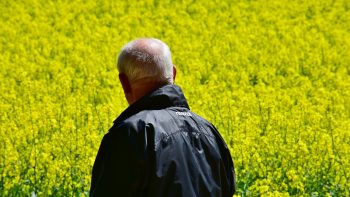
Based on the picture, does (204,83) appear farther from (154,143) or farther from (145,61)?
(154,143)

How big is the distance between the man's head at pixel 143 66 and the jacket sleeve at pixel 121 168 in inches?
10.0

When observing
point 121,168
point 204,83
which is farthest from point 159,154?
point 204,83

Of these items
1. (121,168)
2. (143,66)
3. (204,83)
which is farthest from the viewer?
(204,83)

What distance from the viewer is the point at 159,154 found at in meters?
3.27

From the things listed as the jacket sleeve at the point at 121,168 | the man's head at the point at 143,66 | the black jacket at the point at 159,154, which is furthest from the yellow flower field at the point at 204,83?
the jacket sleeve at the point at 121,168

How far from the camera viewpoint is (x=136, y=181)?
10.6 ft

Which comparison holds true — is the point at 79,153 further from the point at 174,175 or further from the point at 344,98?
the point at 344,98

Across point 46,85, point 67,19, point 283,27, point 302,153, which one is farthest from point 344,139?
point 67,19

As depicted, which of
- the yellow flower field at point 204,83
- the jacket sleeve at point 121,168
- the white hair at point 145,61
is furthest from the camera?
the yellow flower field at point 204,83

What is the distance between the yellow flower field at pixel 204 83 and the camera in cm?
681

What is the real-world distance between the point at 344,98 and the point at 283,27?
4.71 m

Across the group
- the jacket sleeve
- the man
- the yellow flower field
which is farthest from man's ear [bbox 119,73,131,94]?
the yellow flower field

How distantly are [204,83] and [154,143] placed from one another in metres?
7.89

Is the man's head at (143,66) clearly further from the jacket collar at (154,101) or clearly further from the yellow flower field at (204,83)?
the yellow flower field at (204,83)
